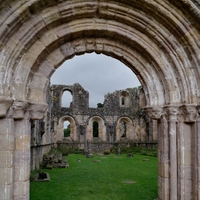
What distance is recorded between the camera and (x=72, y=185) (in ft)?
31.2

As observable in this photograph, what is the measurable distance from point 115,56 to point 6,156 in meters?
3.05

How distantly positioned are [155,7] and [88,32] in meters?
1.42

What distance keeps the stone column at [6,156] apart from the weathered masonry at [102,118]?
69.4 feet

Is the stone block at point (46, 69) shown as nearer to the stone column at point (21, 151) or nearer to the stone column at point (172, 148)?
the stone column at point (21, 151)

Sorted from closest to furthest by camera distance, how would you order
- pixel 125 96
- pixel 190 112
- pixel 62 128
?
1. pixel 190 112
2. pixel 62 128
3. pixel 125 96

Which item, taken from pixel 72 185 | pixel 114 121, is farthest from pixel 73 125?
pixel 72 185

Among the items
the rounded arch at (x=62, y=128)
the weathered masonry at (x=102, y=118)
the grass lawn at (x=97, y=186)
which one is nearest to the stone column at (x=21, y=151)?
the grass lawn at (x=97, y=186)

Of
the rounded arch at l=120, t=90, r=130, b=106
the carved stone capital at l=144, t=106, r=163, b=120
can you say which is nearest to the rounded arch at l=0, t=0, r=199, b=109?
the carved stone capital at l=144, t=106, r=163, b=120

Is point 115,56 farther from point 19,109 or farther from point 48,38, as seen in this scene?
point 19,109

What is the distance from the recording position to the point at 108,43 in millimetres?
5328

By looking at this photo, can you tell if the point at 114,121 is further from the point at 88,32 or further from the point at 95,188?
the point at 88,32

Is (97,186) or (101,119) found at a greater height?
(101,119)

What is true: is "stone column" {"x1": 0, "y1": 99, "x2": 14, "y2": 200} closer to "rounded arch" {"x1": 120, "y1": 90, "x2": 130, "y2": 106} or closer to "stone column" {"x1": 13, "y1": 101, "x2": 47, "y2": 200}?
"stone column" {"x1": 13, "y1": 101, "x2": 47, "y2": 200}

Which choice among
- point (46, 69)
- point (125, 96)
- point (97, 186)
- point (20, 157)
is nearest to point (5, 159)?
point (20, 157)
